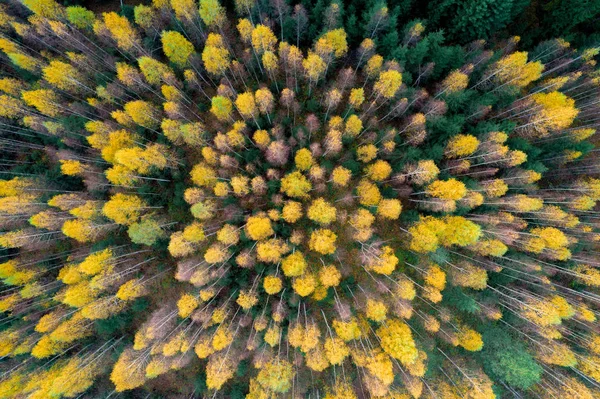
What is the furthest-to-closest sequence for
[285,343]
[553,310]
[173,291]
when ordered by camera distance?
[173,291]
[285,343]
[553,310]

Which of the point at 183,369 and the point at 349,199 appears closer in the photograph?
the point at 349,199

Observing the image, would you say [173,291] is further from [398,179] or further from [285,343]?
[398,179]

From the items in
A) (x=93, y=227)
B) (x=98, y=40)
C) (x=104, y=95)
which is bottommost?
(x=93, y=227)

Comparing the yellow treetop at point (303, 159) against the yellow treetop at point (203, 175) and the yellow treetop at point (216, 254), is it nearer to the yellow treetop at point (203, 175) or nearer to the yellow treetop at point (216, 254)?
the yellow treetop at point (203, 175)

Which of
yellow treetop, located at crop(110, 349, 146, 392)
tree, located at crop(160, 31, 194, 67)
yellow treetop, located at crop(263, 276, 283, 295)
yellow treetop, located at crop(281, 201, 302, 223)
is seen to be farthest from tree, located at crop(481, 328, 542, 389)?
tree, located at crop(160, 31, 194, 67)

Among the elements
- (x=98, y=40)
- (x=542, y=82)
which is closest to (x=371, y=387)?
(x=542, y=82)

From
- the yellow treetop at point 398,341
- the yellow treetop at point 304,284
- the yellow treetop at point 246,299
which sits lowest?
the yellow treetop at point 398,341

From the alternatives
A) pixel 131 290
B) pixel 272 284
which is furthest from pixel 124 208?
pixel 272 284

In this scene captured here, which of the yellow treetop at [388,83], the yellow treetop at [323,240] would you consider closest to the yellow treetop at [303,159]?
the yellow treetop at [323,240]
